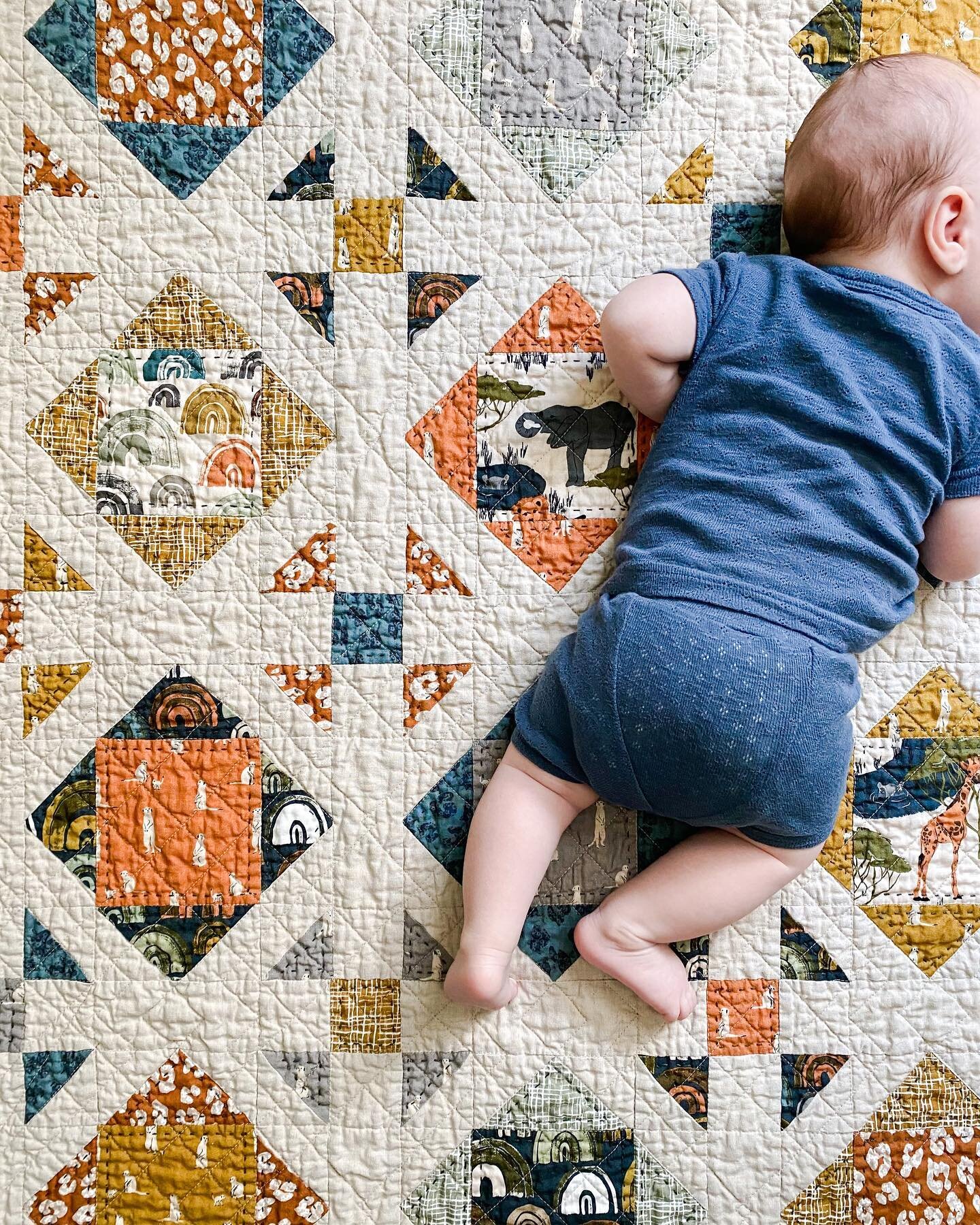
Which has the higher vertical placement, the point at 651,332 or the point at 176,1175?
the point at 651,332

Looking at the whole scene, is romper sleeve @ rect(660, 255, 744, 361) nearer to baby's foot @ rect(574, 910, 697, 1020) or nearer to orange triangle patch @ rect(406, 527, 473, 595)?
orange triangle patch @ rect(406, 527, 473, 595)

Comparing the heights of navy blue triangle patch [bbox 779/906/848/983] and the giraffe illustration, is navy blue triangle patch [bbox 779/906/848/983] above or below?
below

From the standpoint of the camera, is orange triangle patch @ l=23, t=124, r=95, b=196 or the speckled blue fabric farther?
orange triangle patch @ l=23, t=124, r=95, b=196

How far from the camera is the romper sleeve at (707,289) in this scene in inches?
33.6

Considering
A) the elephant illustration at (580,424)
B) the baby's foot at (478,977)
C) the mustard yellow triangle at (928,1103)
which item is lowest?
the mustard yellow triangle at (928,1103)

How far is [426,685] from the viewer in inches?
36.5

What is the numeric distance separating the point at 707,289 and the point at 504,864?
23.0 inches

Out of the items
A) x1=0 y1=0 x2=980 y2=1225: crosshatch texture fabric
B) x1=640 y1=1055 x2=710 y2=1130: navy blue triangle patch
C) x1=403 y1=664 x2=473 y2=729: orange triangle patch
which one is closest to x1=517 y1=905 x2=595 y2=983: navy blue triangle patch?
x1=0 y1=0 x2=980 y2=1225: crosshatch texture fabric

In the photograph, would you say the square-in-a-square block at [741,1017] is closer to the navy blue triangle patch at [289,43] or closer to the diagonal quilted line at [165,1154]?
the diagonal quilted line at [165,1154]

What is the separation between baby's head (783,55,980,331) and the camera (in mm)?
825

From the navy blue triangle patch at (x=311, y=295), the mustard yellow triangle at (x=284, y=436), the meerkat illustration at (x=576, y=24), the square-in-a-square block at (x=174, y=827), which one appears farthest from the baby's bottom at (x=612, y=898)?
the meerkat illustration at (x=576, y=24)

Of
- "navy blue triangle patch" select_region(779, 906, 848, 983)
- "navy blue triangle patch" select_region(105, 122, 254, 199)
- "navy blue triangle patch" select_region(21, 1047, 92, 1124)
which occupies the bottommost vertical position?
"navy blue triangle patch" select_region(21, 1047, 92, 1124)

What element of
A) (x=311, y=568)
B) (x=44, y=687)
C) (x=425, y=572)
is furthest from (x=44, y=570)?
(x=425, y=572)

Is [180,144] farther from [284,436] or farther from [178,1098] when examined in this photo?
[178,1098]
